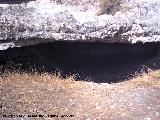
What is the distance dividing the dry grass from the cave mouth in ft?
2.64

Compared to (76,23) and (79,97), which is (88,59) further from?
(79,97)

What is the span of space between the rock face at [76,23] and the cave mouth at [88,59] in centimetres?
109

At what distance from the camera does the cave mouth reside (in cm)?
982

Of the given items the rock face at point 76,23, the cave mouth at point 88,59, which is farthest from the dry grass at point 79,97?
the rock face at point 76,23

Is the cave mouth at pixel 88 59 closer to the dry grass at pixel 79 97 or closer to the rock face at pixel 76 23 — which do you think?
the dry grass at pixel 79 97

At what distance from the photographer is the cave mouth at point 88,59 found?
9820mm

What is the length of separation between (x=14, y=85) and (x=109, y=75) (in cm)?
335

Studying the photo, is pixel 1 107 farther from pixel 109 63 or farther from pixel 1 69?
pixel 109 63

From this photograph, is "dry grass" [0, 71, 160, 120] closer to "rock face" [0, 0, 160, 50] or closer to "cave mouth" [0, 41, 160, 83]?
"cave mouth" [0, 41, 160, 83]

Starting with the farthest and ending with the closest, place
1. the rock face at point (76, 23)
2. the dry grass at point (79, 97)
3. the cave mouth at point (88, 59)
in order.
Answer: the cave mouth at point (88, 59) → the rock face at point (76, 23) → the dry grass at point (79, 97)

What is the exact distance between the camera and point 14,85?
840 cm

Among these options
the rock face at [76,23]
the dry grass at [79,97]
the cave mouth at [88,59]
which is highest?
the rock face at [76,23]

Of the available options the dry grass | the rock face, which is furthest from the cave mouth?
the rock face

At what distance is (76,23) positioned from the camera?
344 inches
